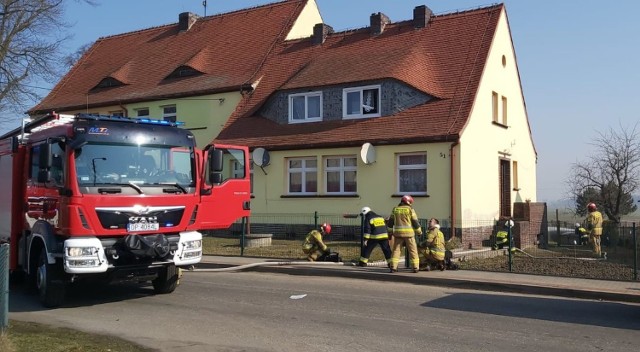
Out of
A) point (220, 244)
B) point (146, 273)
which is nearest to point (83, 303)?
point (146, 273)

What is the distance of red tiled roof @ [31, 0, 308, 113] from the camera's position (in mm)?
28078

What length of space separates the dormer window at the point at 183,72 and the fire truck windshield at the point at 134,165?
62.6 feet

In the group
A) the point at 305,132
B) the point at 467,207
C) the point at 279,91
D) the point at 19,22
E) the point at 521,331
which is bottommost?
the point at 521,331

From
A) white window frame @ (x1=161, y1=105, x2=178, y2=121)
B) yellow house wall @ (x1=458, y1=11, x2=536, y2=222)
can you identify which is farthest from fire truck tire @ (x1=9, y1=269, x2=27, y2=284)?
white window frame @ (x1=161, y1=105, x2=178, y2=121)

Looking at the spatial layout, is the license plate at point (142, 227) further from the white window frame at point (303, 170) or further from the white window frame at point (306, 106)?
the white window frame at point (306, 106)

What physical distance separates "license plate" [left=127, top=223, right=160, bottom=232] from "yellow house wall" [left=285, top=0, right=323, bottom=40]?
20759mm

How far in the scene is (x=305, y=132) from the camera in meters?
23.4

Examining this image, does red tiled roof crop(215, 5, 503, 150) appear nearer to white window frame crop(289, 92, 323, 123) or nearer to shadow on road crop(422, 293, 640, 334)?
white window frame crop(289, 92, 323, 123)

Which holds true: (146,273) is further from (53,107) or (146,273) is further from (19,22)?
(19,22)

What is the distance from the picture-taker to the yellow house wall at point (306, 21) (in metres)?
29.5

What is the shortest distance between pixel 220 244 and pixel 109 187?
38.2 ft

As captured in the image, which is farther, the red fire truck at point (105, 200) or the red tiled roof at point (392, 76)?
the red tiled roof at point (392, 76)

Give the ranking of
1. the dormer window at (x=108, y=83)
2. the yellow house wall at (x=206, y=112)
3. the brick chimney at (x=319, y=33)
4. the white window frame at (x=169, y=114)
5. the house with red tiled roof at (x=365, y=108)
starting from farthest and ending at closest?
the dormer window at (x=108, y=83), the white window frame at (x=169, y=114), the brick chimney at (x=319, y=33), the yellow house wall at (x=206, y=112), the house with red tiled roof at (x=365, y=108)

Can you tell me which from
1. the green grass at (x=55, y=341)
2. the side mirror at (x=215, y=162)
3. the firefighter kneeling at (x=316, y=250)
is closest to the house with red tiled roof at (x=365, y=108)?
the firefighter kneeling at (x=316, y=250)
